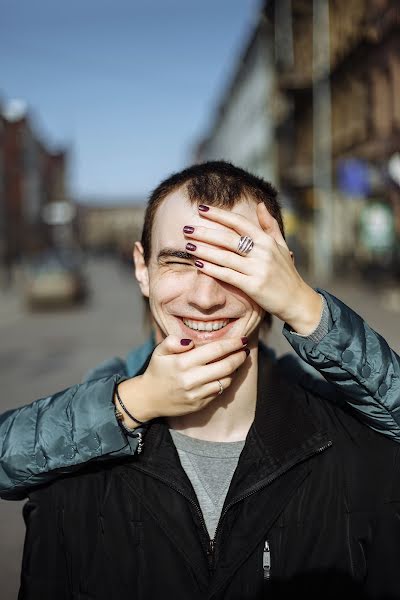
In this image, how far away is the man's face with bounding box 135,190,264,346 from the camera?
1.82m

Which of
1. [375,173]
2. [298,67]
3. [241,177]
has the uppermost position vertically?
[298,67]

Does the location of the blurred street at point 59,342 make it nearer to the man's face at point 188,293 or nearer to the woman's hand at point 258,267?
the man's face at point 188,293

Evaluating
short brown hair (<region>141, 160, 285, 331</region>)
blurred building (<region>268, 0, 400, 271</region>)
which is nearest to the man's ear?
short brown hair (<region>141, 160, 285, 331</region>)

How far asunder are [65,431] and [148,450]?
8.9 inches

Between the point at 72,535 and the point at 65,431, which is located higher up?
the point at 65,431

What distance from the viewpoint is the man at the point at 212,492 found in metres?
1.76

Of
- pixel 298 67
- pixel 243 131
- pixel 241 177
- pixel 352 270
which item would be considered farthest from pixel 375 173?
pixel 243 131

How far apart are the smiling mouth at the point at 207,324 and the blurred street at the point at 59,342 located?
0.89 meters

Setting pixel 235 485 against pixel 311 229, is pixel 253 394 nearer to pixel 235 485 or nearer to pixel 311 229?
pixel 235 485

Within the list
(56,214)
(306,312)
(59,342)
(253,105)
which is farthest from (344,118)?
(56,214)

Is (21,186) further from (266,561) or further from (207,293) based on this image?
(266,561)

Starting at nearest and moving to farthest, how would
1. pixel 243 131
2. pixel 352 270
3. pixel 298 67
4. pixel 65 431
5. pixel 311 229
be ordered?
1. pixel 65 431
2. pixel 352 270
3. pixel 298 67
4. pixel 311 229
5. pixel 243 131

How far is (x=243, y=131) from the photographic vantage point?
187 feet

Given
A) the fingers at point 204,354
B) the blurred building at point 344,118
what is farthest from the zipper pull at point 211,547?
the blurred building at point 344,118
